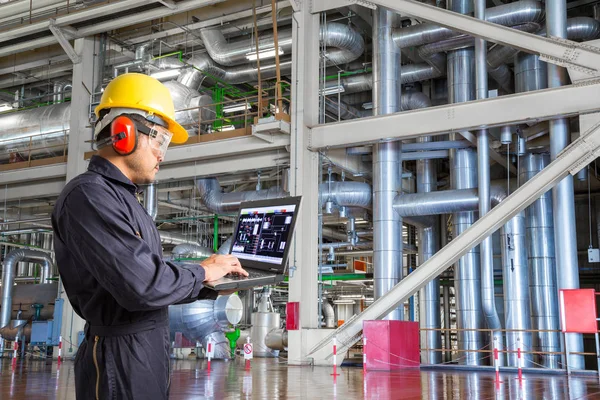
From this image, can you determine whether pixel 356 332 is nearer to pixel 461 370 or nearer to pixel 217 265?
pixel 461 370

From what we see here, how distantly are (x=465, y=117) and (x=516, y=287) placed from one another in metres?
4.50

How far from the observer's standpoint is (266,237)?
10.2ft

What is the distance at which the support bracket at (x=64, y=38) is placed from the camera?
19547mm

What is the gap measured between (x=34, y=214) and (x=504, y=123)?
66.9 ft

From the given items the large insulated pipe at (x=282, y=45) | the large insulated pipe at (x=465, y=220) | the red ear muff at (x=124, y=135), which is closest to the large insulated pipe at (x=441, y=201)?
the large insulated pipe at (x=465, y=220)

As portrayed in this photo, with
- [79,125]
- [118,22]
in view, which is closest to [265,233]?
[118,22]

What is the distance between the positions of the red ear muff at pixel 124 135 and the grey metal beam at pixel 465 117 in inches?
514

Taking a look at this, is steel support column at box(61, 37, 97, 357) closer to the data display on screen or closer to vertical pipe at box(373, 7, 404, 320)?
vertical pipe at box(373, 7, 404, 320)

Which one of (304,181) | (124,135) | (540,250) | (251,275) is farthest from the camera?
(540,250)

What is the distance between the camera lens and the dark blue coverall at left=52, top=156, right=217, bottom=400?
1.88 m

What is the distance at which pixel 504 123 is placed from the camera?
1428cm

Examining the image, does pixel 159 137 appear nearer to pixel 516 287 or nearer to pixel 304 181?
pixel 304 181

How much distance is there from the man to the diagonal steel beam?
12.4 metres

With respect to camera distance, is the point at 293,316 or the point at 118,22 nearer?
the point at 293,316
